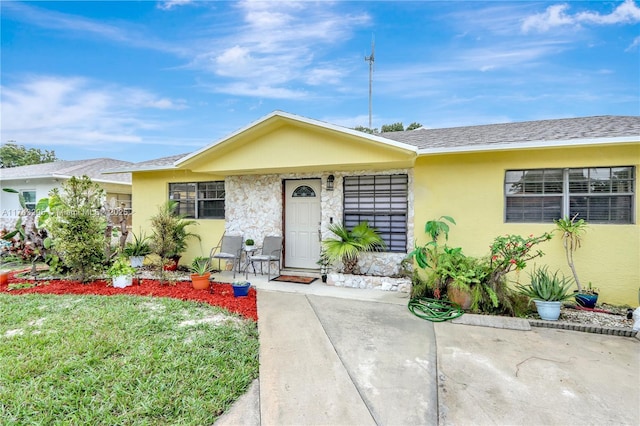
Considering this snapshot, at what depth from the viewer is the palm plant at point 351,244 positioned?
664 cm

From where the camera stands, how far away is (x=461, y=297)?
537cm

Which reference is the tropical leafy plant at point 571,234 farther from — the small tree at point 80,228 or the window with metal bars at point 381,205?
the small tree at point 80,228

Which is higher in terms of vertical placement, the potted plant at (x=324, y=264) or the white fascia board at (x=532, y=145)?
the white fascia board at (x=532, y=145)

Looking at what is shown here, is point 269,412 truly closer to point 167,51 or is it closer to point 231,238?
point 231,238

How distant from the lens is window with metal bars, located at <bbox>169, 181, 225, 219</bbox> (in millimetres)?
8750

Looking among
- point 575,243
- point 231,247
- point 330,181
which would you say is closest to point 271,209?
point 231,247

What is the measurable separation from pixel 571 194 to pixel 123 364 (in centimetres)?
759

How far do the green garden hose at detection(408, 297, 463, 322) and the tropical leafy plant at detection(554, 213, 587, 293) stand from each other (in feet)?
7.94

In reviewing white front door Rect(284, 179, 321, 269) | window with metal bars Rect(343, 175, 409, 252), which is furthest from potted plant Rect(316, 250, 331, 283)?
window with metal bars Rect(343, 175, 409, 252)

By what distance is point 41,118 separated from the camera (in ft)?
45.4

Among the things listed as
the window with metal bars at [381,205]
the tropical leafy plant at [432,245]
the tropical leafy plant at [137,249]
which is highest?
the window with metal bars at [381,205]

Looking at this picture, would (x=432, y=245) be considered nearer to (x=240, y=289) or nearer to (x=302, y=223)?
(x=302, y=223)

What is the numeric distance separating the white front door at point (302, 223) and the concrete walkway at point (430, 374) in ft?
10.0

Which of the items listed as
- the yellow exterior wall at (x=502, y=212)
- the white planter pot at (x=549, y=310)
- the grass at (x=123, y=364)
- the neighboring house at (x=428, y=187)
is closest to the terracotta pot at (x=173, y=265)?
the neighboring house at (x=428, y=187)
